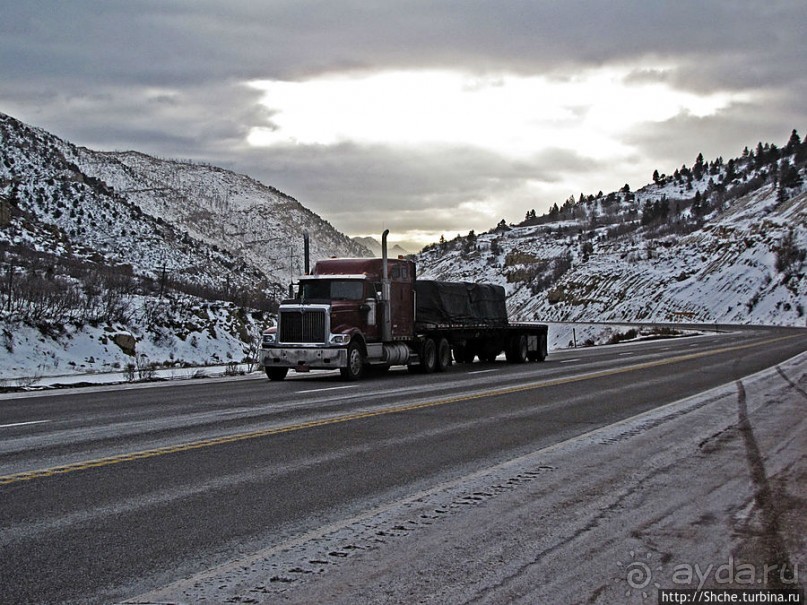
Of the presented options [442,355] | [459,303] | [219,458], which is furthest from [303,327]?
[219,458]

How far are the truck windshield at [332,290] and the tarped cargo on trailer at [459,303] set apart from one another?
285 centimetres

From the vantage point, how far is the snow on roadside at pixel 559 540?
481 cm

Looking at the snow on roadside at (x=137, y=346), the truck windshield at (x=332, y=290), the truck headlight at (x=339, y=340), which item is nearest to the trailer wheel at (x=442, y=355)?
the truck windshield at (x=332, y=290)

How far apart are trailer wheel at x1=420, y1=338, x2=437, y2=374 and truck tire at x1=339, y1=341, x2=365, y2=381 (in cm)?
312

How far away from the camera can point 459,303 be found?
2716 cm

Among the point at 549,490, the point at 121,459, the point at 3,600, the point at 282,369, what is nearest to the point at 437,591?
the point at 3,600

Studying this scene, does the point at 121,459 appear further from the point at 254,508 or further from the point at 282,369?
the point at 282,369

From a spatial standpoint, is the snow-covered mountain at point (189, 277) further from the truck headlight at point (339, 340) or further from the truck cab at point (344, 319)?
the truck headlight at point (339, 340)

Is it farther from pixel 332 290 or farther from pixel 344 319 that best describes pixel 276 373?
pixel 332 290

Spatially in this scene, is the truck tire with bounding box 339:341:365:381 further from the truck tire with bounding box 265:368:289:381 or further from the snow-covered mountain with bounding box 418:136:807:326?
the snow-covered mountain with bounding box 418:136:807:326

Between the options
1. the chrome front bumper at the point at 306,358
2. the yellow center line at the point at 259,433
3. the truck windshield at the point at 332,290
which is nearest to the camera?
the yellow center line at the point at 259,433

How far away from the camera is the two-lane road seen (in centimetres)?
546

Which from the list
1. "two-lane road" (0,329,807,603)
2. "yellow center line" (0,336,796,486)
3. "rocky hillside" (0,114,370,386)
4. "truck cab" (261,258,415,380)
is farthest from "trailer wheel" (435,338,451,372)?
"rocky hillside" (0,114,370,386)

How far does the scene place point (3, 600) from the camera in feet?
14.9
